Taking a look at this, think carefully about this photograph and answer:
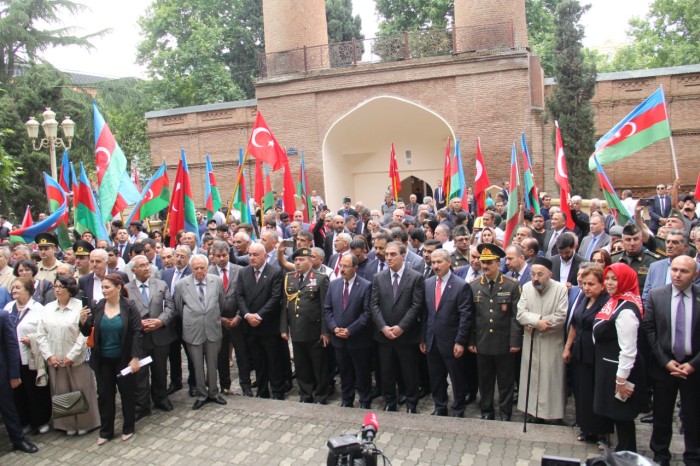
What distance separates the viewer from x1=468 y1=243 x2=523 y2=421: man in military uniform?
19.7 feet

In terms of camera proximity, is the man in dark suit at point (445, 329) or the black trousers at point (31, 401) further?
the black trousers at point (31, 401)

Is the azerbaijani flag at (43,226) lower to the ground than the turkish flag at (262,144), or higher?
lower

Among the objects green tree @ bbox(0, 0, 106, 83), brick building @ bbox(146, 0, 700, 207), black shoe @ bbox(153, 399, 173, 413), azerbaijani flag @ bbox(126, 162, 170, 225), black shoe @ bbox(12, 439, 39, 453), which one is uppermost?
green tree @ bbox(0, 0, 106, 83)

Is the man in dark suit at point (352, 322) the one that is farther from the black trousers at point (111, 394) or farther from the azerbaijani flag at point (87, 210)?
the azerbaijani flag at point (87, 210)

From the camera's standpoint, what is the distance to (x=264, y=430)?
20.6 ft

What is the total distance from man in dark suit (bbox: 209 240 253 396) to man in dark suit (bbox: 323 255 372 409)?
118 cm

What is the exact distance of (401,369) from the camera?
22.0 feet

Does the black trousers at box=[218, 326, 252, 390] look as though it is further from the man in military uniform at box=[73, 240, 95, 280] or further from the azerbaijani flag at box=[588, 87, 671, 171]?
the azerbaijani flag at box=[588, 87, 671, 171]

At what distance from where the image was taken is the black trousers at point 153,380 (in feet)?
22.3

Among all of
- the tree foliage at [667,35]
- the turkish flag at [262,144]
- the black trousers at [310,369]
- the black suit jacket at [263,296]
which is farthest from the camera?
the tree foliage at [667,35]

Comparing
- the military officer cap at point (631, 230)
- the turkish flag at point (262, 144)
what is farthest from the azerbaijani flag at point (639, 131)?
the turkish flag at point (262, 144)

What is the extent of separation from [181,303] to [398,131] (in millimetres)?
17286

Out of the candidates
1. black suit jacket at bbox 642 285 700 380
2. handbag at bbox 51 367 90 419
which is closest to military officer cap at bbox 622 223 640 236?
black suit jacket at bbox 642 285 700 380

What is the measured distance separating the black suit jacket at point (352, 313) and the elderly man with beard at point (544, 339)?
1600 mm
